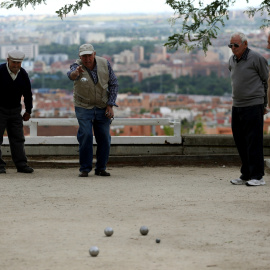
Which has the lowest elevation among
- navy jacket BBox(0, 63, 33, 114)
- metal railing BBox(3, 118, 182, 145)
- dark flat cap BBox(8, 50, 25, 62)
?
metal railing BBox(3, 118, 182, 145)

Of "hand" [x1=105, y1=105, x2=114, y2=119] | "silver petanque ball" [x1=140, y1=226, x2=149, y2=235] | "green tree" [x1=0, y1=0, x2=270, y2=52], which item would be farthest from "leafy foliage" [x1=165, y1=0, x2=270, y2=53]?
"silver petanque ball" [x1=140, y1=226, x2=149, y2=235]

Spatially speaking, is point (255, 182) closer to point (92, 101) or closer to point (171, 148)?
point (92, 101)

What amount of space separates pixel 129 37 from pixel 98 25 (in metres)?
Answer: 25.4

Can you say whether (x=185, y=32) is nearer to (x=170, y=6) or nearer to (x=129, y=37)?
(x=170, y=6)

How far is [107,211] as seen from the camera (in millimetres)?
7215

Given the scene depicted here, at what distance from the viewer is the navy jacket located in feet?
33.9

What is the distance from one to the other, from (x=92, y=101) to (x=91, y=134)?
432 millimetres

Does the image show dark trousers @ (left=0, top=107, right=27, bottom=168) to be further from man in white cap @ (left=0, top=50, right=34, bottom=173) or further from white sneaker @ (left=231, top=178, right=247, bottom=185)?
white sneaker @ (left=231, top=178, right=247, bottom=185)

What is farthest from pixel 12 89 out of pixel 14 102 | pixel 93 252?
pixel 93 252

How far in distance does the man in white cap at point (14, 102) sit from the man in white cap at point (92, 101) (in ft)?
2.38

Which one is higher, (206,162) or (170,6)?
(170,6)

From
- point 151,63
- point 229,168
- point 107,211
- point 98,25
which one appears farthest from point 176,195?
point 98,25

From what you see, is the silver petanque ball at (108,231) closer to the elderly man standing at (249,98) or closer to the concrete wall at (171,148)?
the elderly man standing at (249,98)

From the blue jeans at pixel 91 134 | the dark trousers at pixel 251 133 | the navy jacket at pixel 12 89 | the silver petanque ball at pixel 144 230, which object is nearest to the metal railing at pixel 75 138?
the navy jacket at pixel 12 89
